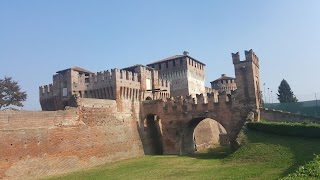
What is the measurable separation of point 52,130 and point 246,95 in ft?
55.7

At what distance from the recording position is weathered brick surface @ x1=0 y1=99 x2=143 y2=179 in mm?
18406

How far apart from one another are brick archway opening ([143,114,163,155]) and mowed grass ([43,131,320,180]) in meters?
8.59

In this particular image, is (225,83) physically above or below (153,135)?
above

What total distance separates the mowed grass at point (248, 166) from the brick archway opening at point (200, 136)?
26.9ft

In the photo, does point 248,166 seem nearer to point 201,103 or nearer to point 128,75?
point 201,103

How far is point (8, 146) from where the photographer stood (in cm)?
1817

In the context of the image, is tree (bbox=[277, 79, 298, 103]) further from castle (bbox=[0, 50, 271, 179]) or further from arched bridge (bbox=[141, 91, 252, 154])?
arched bridge (bbox=[141, 91, 252, 154])

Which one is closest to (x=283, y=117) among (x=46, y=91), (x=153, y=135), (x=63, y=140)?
(x=153, y=135)

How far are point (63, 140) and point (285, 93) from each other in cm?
4751

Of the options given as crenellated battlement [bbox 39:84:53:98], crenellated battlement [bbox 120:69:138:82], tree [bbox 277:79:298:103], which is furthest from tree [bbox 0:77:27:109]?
tree [bbox 277:79:298:103]

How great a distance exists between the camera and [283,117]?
2634 cm

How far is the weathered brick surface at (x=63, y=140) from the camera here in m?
18.4

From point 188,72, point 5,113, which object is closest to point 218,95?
point 188,72

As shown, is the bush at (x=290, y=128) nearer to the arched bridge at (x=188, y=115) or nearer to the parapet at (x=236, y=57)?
the arched bridge at (x=188, y=115)
